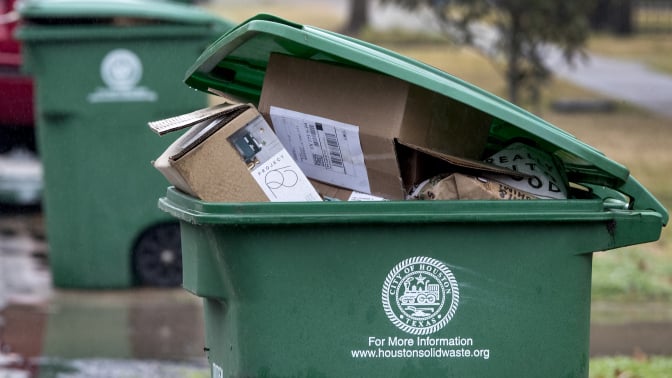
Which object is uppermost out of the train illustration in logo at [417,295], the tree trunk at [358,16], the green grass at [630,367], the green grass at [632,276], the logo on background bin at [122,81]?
the tree trunk at [358,16]

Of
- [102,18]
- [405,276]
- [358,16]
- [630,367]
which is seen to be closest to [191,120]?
[405,276]

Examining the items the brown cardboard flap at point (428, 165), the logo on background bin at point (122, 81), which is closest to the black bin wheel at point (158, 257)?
the logo on background bin at point (122, 81)

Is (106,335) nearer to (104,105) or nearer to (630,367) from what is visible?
(104,105)

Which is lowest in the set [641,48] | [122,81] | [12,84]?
[122,81]

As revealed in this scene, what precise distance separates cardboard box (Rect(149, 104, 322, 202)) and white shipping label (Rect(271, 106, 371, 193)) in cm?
9

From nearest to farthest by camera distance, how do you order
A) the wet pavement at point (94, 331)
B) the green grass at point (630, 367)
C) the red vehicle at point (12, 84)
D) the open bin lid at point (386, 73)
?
the open bin lid at point (386, 73)
the green grass at point (630, 367)
the wet pavement at point (94, 331)
the red vehicle at point (12, 84)

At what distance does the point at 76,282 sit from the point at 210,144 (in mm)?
4042

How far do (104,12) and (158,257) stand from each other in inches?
57.9

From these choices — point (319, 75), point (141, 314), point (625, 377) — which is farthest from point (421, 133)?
point (141, 314)

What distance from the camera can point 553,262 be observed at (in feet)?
10.9

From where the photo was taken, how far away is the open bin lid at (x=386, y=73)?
3.19 meters

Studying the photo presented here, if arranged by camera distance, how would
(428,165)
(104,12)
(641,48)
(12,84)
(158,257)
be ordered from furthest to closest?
(641,48)
(12,84)
(158,257)
(104,12)
(428,165)

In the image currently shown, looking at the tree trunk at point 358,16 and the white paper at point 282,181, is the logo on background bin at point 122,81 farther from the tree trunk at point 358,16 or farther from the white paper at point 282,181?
the tree trunk at point 358,16

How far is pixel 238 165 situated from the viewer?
137 inches
